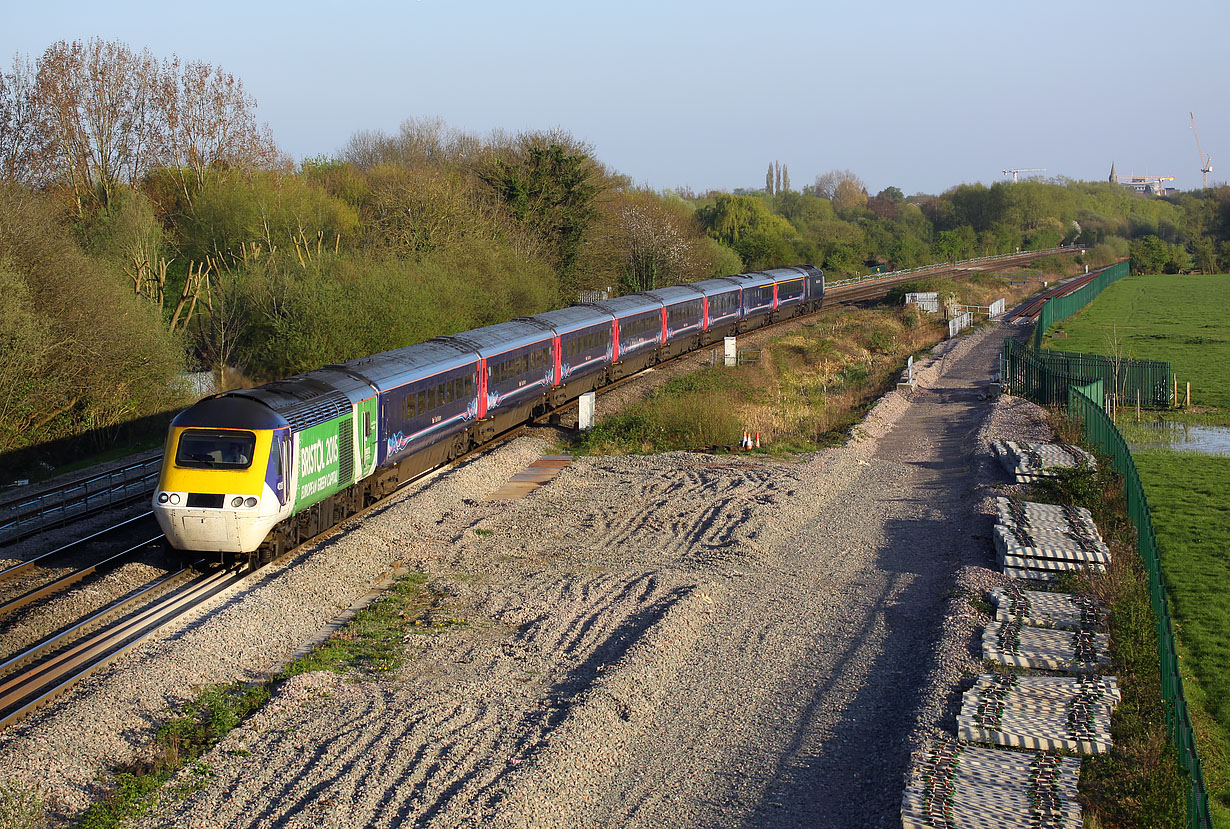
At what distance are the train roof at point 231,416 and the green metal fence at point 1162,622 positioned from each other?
11.9 m

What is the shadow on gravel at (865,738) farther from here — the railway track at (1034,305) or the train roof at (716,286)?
the railway track at (1034,305)

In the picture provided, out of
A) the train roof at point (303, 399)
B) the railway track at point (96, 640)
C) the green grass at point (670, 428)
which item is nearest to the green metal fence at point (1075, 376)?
the green grass at point (670, 428)

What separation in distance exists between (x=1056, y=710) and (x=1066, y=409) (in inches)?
700

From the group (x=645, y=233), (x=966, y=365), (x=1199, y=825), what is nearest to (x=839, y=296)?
(x=645, y=233)

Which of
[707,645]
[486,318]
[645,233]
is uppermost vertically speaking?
[645,233]

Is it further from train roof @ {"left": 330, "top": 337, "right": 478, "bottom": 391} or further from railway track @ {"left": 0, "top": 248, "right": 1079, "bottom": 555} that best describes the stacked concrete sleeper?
railway track @ {"left": 0, "top": 248, "right": 1079, "bottom": 555}

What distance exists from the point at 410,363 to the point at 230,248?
2703 centimetres

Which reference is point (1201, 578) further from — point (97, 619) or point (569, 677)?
point (97, 619)

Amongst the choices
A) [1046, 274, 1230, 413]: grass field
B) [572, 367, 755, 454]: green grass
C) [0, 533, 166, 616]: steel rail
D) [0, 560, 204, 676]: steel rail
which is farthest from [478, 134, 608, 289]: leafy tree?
[0, 560, 204, 676]: steel rail

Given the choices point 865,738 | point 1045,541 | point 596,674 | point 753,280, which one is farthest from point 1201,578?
point 753,280

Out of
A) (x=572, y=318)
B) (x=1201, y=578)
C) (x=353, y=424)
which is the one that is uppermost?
(x=572, y=318)

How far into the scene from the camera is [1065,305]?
58.2 metres

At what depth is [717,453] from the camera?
957 inches

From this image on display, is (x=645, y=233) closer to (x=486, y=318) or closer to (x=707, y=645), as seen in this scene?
(x=486, y=318)
